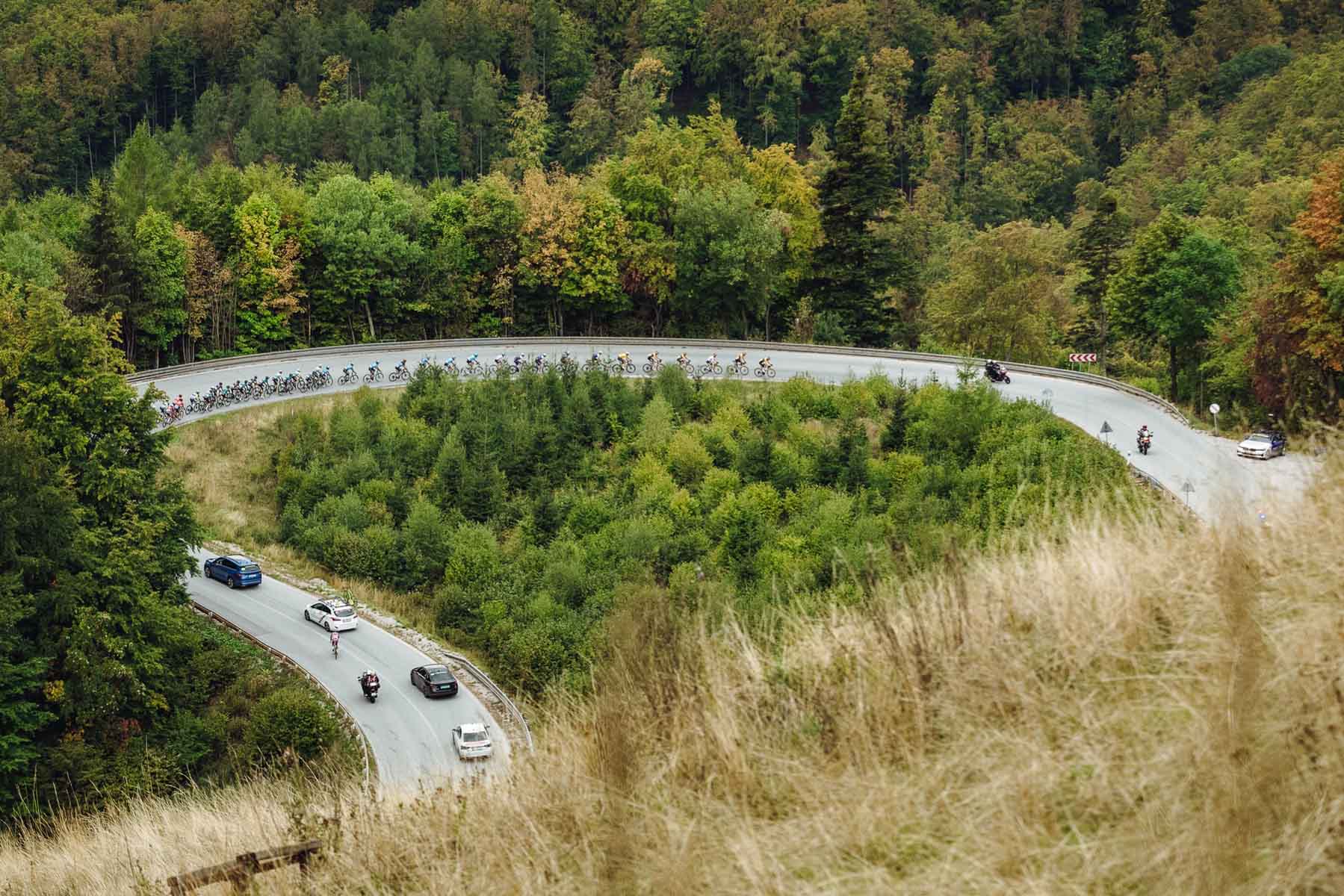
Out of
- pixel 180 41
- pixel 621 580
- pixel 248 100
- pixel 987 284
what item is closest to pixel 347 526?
pixel 621 580

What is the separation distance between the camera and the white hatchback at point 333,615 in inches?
1294

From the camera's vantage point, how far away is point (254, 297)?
53688mm

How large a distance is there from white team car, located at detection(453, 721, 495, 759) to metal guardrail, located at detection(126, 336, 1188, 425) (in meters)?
22.9

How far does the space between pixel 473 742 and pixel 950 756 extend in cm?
1798

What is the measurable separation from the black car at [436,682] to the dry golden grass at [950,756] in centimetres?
1636

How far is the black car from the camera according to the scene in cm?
2880

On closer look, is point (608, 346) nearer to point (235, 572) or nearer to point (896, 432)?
point (896, 432)

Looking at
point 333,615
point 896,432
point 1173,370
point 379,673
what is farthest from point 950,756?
point 1173,370

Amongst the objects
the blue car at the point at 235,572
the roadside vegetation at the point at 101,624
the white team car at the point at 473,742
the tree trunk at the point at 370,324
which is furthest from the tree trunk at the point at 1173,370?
the tree trunk at the point at 370,324

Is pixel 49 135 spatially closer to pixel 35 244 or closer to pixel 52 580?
pixel 35 244

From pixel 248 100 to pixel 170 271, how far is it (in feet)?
190

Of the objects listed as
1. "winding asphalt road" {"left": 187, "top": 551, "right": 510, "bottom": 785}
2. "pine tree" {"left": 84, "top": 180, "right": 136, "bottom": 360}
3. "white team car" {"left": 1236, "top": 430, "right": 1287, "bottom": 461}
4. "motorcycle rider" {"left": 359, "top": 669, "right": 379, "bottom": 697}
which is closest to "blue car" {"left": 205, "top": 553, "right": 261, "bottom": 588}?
"winding asphalt road" {"left": 187, "top": 551, "right": 510, "bottom": 785}

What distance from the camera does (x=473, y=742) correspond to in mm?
25656

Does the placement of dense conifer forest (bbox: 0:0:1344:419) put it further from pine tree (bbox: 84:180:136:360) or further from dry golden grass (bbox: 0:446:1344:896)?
dry golden grass (bbox: 0:446:1344:896)
